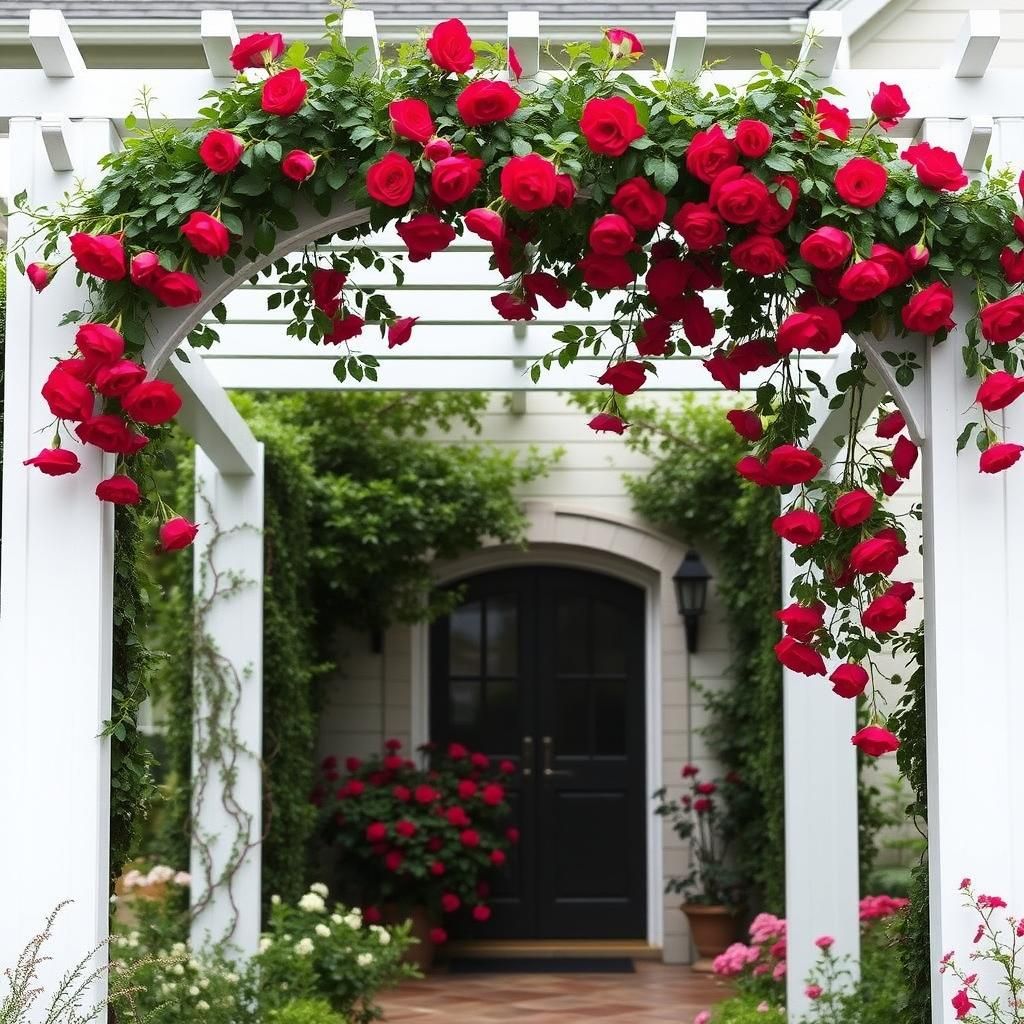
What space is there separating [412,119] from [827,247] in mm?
818

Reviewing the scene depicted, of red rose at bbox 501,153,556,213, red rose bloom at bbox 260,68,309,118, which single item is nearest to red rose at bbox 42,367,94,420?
red rose bloom at bbox 260,68,309,118

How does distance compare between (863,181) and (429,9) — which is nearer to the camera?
(863,181)

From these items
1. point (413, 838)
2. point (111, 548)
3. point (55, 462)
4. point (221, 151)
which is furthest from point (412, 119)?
point (413, 838)

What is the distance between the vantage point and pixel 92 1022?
113 inches

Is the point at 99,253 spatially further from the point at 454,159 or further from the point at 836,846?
the point at 836,846

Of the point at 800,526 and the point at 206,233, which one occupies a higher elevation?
the point at 206,233

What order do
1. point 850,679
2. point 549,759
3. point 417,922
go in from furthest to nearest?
point 549,759, point 417,922, point 850,679

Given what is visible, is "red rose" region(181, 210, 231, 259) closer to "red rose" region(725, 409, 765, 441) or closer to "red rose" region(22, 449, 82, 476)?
"red rose" region(22, 449, 82, 476)

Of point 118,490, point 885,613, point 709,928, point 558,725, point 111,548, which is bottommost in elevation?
point 709,928

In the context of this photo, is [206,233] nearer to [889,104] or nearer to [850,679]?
[889,104]

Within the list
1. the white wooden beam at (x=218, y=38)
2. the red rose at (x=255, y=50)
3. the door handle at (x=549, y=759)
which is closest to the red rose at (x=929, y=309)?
the red rose at (x=255, y=50)

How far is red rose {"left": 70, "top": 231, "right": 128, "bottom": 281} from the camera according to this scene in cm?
281

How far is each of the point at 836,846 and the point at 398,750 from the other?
332cm

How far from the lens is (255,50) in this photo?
9.46 feet
